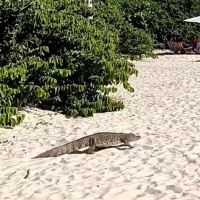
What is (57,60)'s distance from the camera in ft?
36.2

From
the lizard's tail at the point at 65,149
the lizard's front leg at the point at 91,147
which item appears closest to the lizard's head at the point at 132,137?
the lizard's front leg at the point at 91,147

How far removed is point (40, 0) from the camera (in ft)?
39.4

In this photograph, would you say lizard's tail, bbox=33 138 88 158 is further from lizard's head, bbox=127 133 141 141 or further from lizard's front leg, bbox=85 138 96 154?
lizard's head, bbox=127 133 141 141

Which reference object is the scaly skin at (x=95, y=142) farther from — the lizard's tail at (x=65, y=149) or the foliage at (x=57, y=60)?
the foliage at (x=57, y=60)

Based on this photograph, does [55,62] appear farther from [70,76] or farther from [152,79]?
[152,79]

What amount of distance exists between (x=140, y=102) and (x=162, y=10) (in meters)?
17.0

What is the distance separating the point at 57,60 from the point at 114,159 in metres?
4.35

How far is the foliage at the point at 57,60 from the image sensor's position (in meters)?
10.7

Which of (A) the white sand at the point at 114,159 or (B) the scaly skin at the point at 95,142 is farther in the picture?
(B) the scaly skin at the point at 95,142

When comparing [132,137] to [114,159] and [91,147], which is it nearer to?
[91,147]

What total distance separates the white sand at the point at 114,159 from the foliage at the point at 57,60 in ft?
1.53

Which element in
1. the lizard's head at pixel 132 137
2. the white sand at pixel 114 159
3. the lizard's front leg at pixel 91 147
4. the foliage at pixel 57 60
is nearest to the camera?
the white sand at pixel 114 159

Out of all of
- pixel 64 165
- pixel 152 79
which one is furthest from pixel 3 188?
pixel 152 79

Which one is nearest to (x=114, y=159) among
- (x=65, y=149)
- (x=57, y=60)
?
(x=65, y=149)
